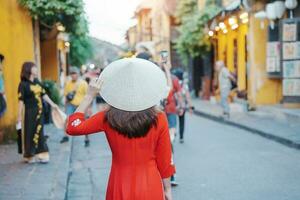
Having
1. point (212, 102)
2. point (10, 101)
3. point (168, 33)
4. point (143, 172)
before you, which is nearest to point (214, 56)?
point (212, 102)

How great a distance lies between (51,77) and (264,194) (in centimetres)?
1593

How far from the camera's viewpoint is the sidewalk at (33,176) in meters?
7.16

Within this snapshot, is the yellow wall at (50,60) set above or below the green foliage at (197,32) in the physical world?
below

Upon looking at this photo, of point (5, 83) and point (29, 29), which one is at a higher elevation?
point (29, 29)

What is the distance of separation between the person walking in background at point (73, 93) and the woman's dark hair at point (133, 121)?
8.53 metres

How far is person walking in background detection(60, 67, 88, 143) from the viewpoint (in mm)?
12188

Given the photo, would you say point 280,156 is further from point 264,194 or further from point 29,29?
point 29,29

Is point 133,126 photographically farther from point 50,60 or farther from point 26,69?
point 50,60

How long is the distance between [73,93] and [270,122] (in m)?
6.02

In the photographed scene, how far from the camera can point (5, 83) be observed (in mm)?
11719

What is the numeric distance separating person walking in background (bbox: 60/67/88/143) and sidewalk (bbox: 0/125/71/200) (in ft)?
4.36

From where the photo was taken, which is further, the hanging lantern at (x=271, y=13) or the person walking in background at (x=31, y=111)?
the hanging lantern at (x=271, y=13)

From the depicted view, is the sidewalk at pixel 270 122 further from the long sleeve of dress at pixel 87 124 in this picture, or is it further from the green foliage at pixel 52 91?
the long sleeve of dress at pixel 87 124

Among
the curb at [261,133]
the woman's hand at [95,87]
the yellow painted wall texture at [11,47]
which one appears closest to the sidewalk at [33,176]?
the yellow painted wall texture at [11,47]
